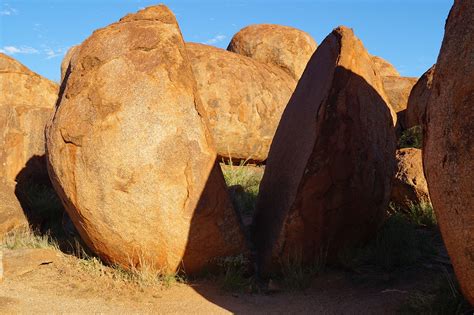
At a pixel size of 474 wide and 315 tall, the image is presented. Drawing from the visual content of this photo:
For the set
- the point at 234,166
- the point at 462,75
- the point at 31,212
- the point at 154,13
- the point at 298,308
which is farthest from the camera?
the point at 234,166

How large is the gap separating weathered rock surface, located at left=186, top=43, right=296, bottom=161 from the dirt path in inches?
159

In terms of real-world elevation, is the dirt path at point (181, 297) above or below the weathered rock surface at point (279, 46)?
below

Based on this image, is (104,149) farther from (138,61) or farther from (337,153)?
(337,153)

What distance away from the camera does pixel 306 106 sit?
15.9ft

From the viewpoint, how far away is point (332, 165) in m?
4.34

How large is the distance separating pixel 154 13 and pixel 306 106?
4.80ft

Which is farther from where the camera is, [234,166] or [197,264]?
[234,166]

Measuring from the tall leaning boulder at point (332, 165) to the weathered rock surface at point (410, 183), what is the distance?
1.11 m

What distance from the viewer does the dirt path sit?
157 inches

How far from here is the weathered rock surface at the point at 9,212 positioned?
233 inches

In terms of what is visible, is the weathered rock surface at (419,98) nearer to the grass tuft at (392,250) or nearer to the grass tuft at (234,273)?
the grass tuft at (392,250)

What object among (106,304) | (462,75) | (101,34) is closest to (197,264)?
(106,304)

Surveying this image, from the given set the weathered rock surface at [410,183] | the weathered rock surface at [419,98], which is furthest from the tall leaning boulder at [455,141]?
the weathered rock surface at [419,98]

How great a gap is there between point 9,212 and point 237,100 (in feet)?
11.8
